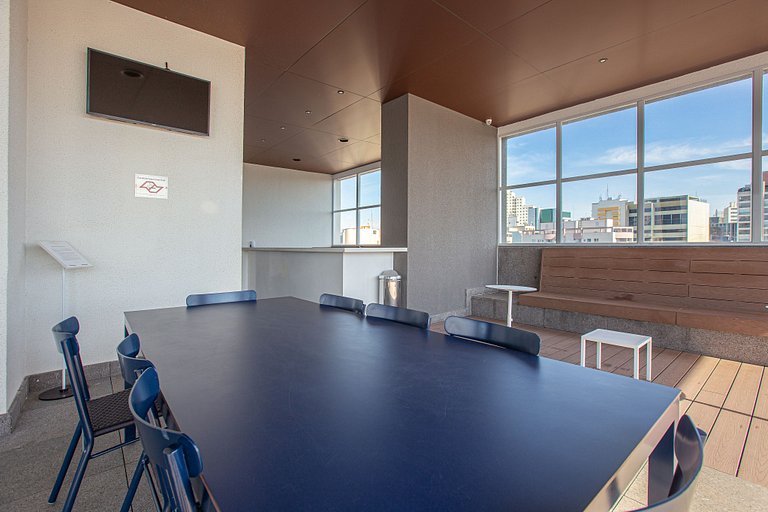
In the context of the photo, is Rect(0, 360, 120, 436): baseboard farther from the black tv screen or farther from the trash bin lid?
the trash bin lid

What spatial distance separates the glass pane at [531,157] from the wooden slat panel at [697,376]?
2932 mm

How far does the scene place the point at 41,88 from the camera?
260 cm

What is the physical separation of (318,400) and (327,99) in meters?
4.64

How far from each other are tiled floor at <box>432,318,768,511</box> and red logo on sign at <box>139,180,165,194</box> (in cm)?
366

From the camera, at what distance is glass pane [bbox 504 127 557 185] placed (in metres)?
5.39

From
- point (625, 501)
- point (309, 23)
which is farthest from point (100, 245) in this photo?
point (625, 501)

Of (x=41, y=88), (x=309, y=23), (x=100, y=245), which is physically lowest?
(x=100, y=245)

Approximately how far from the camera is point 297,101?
4.89 meters

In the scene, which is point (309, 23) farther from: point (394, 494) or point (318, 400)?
point (394, 494)

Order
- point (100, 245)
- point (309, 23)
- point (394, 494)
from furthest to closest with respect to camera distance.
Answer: point (309, 23)
point (100, 245)
point (394, 494)

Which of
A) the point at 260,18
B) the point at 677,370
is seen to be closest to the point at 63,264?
the point at 260,18

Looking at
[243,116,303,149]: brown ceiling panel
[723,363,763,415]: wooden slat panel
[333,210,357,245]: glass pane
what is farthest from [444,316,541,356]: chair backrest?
[333,210,357,245]: glass pane

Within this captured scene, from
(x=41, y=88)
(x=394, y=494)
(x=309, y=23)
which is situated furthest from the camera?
(x=309, y=23)

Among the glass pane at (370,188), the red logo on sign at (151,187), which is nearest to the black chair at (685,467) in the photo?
the red logo on sign at (151,187)
